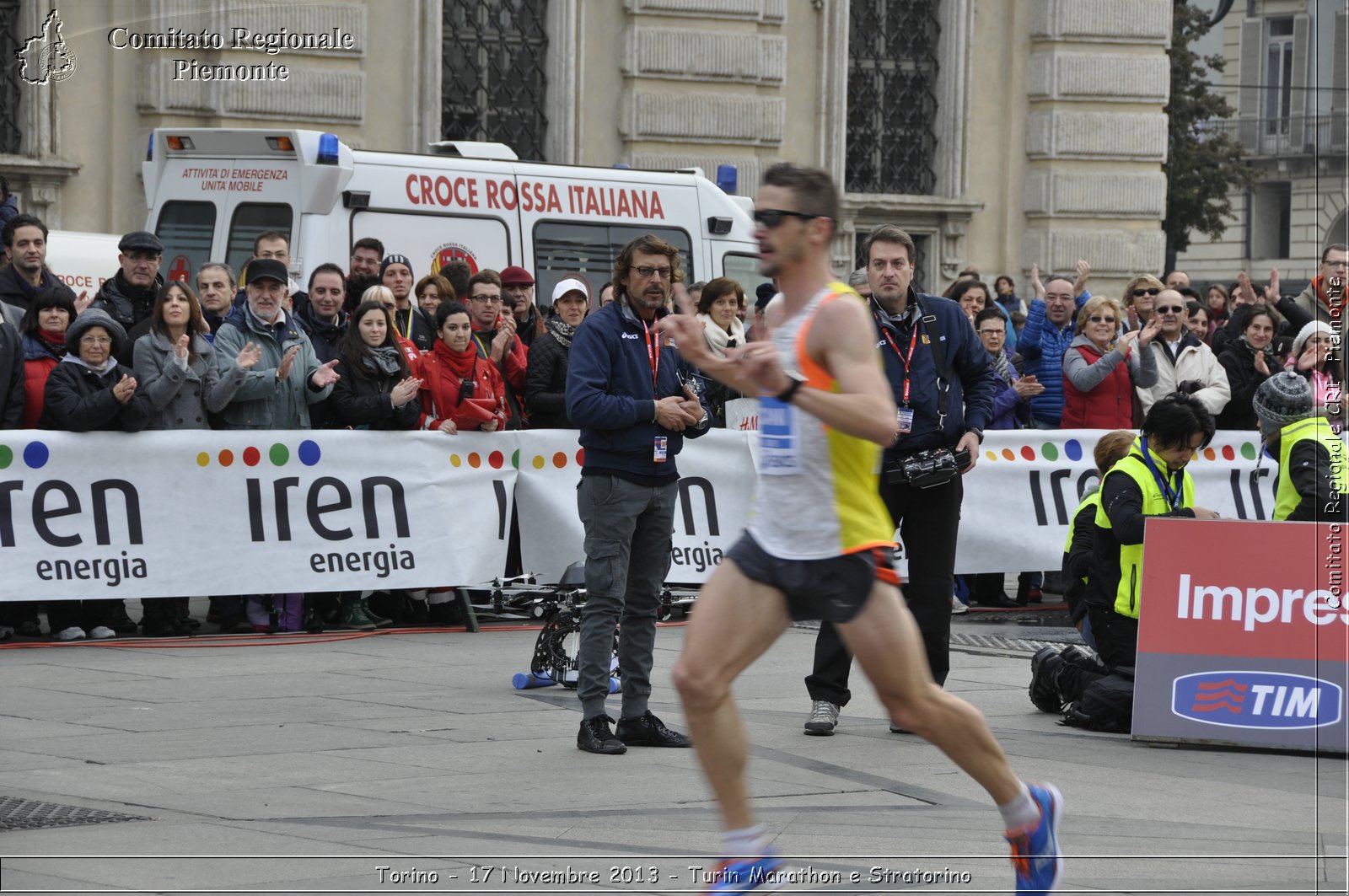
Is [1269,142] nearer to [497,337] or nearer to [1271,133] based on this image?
[1271,133]

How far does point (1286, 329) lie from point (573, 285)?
623cm

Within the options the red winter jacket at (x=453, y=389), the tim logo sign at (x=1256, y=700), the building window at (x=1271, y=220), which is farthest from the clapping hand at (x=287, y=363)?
the building window at (x=1271, y=220)

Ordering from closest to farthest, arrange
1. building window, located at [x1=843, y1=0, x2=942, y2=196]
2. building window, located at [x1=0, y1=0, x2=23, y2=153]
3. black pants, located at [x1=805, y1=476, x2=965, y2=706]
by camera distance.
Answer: black pants, located at [x1=805, y1=476, x2=965, y2=706], building window, located at [x1=0, y1=0, x2=23, y2=153], building window, located at [x1=843, y1=0, x2=942, y2=196]

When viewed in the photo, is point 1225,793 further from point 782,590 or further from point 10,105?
point 10,105

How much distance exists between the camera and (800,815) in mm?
6652

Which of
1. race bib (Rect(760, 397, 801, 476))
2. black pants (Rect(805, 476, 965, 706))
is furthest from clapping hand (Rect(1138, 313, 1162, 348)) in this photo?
race bib (Rect(760, 397, 801, 476))

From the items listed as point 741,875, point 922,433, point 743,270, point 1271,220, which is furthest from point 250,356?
point 1271,220

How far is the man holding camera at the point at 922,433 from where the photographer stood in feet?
27.9

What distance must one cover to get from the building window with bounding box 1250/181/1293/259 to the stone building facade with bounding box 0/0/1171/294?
30.2 meters

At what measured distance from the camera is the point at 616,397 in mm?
7988

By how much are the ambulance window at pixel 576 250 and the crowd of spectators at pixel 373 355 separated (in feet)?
3.27

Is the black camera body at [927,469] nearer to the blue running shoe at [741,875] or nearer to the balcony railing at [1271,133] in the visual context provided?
the blue running shoe at [741,875]

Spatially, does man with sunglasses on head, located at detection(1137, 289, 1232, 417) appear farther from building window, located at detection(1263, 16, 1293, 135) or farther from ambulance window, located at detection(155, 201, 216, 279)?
building window, located at detection(1263, 16, 1293, 135)

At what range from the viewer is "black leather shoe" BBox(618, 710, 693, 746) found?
26.5ft
